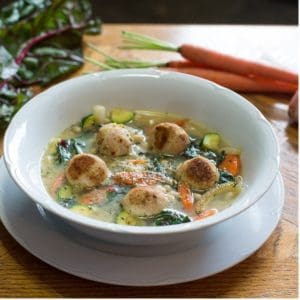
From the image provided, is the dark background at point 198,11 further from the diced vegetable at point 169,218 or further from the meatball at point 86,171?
the diced vegetable at point 169,218

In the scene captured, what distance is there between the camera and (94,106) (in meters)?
1.67

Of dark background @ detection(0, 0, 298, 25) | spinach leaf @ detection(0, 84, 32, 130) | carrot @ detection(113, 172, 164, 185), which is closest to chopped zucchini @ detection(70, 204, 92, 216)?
carrot @ detection(113, 172, 164, 185)

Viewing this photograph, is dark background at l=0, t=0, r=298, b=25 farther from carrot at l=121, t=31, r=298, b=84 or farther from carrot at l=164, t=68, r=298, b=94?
carrot at l=164, t=68, r=298, b=94

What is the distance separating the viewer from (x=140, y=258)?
48.6 inches

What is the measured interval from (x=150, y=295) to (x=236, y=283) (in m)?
0.18

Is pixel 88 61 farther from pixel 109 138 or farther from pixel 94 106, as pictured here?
pixel 109 138

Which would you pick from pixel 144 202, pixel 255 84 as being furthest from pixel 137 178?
pixel 255 84

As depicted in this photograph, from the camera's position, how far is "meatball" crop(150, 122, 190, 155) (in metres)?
1.50

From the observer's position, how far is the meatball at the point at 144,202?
1.27 meters

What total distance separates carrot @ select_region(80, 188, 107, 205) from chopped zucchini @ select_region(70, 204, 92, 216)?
16 mm

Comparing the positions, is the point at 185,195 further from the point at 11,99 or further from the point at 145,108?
the point at 11,99

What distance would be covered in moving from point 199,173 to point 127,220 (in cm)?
21

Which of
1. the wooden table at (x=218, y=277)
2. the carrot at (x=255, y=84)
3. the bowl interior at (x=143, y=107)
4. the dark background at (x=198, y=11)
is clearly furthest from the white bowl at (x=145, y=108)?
the dark background at (x=198, y=11)

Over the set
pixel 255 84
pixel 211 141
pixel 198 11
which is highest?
pixel 211 141
